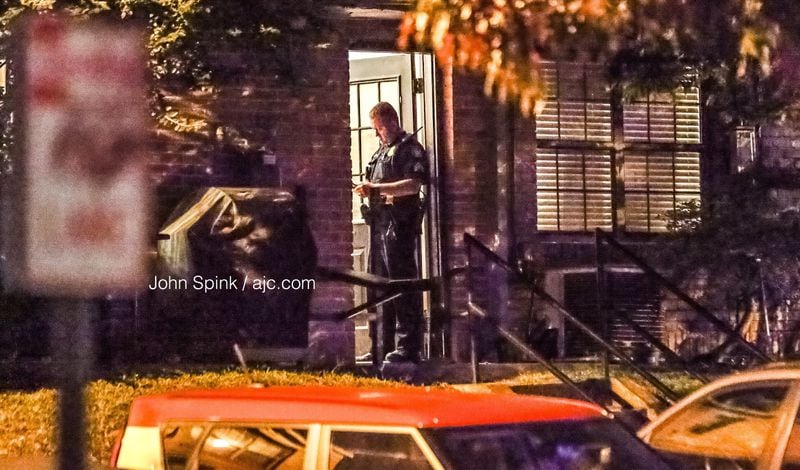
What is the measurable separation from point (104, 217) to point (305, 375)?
6.88 meters

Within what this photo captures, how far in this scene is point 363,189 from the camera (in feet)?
40.6

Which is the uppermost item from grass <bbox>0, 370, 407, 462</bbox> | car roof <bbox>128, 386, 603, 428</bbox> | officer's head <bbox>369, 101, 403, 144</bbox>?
officer's head <bbox>369, 101, 403, 144</bbox>

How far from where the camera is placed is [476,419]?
5352mm

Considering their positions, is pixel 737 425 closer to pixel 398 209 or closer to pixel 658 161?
pixel 398 209

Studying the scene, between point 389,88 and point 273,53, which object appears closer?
point 273,53

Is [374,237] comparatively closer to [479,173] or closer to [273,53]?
[479,173]

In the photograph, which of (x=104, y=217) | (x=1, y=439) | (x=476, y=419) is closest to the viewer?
(x=104, y=217)

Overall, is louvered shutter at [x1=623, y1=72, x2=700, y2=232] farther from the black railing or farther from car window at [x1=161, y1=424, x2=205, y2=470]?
car window at [x1=161, y1=424, x2=205, y2=470]

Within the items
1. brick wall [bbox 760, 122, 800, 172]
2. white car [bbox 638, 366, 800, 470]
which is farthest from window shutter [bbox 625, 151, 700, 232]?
white car [bbox 638, 366, 800, 470]

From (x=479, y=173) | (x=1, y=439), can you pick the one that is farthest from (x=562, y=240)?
(x=1, y=439)

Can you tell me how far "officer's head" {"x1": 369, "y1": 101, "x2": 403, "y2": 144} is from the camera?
12.5 meters

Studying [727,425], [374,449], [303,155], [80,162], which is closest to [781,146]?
[303,155]

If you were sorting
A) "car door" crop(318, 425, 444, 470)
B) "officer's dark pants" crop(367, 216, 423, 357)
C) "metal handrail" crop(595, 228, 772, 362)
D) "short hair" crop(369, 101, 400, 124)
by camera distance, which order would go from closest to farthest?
"car door" crop(318, 425, 444, 470), "metal handrail" crop(595, 228, 772, 362), "short hair" crop(369, 101, 400, 124), "officer's dark pants" crop(367, 216, 423, 357)

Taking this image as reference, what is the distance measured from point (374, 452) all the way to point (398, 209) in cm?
744
